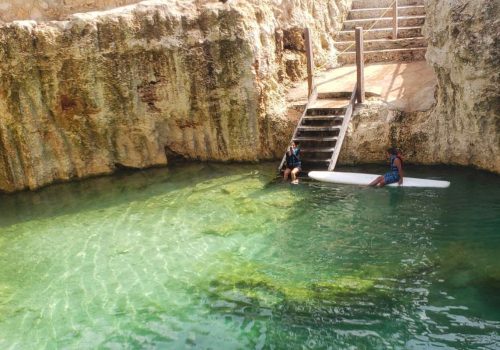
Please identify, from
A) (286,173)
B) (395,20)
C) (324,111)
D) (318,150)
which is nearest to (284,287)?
(286,173)

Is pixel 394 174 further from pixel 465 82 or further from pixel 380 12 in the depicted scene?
pixel 380 12

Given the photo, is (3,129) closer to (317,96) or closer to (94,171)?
(94,171)

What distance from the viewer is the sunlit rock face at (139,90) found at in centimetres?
1203

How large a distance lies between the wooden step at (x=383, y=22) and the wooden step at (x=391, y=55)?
103 cm

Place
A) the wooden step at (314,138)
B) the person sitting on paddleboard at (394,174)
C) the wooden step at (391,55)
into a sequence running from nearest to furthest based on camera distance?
1. the person sitting on paddleboard at (394,174)
2. the wooden step at (314,138)
3. the wooden step at (391,55)

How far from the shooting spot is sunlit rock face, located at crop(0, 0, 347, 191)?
12.0 meters

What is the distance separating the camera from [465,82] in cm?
1066

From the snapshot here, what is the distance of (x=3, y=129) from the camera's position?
480 inches

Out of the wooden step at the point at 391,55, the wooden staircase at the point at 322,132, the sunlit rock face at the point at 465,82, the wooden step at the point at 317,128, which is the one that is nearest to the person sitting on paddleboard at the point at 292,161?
the wooden staircase at the point at 322,132

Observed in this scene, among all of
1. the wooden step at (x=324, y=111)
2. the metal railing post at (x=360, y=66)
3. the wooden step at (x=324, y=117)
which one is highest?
the metal railing post at (x=360, y=66)

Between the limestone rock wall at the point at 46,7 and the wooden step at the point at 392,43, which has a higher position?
the limestone rock wall at the point at 46,7

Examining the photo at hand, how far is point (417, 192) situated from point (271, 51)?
5.86 metres

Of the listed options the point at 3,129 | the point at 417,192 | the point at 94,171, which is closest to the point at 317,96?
the point at 417,192

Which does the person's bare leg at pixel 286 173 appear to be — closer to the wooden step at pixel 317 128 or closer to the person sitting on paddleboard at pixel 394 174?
the wooden step at pixel 317 128
